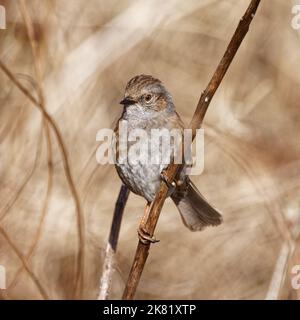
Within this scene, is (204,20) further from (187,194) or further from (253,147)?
(187,194)

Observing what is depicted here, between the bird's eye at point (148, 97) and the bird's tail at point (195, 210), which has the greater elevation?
the bird's eye at point (148, 97)

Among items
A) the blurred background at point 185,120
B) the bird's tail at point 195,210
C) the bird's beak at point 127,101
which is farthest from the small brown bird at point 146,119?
the blurred background at point 185,120

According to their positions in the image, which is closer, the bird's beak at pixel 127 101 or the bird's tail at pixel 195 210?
the bird's beak at pixel 127 101

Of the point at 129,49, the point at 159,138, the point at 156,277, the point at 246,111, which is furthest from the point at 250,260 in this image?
the point at 129,49

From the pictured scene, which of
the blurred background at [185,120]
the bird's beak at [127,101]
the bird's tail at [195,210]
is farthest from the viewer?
the blurred background at [185,120]

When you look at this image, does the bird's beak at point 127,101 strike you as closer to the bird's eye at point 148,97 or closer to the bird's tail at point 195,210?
the bird's eye at point 148,97

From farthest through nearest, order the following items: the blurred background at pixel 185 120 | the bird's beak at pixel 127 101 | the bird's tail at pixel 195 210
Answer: the blurred background at pixel 185 120, the bird's tail at pixel 195 210, the bird's beak at pixel 127 101
